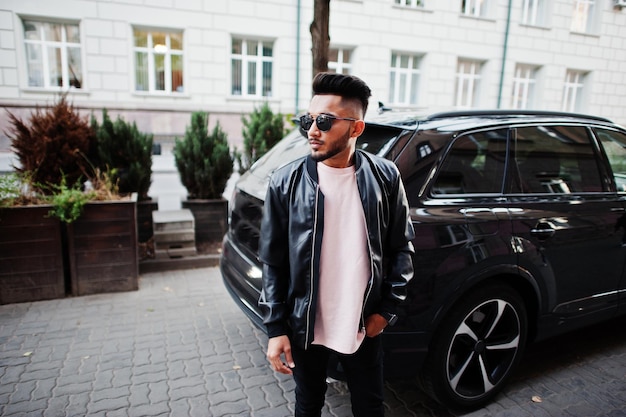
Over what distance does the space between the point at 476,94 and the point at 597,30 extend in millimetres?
6436

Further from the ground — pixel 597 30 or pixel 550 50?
Answer: pixel 597 30

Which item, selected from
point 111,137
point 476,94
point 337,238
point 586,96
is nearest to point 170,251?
point 111,137

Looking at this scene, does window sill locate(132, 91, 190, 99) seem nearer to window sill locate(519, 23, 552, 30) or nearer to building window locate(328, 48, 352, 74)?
building window locate(328, 48, 352, 74)

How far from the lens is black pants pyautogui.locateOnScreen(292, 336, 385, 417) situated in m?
1.82

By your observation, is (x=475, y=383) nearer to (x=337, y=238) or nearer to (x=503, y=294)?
(x=503, y=294)

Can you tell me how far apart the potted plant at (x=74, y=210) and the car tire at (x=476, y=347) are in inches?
129

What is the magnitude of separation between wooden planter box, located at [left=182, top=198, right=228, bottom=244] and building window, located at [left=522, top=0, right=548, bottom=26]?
1548 cm

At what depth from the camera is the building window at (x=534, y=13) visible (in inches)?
637

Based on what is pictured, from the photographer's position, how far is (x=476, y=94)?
16188 mm

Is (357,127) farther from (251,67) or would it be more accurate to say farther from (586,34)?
(586,34)

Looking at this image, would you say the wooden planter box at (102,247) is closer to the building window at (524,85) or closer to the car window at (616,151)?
the car window at (616,151)

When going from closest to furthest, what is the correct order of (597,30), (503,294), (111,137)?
1. (503,294)
2. (111,137)
3. (597,30)

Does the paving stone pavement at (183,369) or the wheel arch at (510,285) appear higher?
the wheel arch at (510,285)

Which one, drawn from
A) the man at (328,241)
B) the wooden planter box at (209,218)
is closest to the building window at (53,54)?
the wooden planter box at (209,218)
